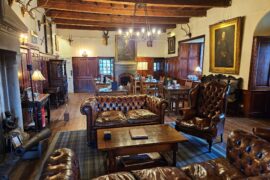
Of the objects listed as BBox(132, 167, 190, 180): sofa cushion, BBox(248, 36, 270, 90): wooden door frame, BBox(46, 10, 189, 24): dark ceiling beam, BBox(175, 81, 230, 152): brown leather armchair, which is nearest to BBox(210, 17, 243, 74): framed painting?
BBox(248, 36, 270, 90): wooden door frame

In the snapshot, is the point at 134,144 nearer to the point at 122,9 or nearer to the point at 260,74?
the point at 260,74

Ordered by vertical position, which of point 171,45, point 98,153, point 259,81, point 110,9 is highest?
point 110,9

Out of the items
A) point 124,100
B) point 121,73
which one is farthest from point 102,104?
point 121,73

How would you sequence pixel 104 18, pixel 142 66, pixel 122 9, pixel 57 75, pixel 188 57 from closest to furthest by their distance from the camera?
pixel 122 9, pixel 57 75, pixel 104 18, pixel 188 57, pixel 142 66

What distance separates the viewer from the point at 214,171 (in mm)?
1784

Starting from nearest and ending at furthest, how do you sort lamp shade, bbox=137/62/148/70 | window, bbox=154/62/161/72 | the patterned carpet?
the patterned carpet → lamp shade, bbox=137/62/148/70 → window, bbox=154/62/161/72

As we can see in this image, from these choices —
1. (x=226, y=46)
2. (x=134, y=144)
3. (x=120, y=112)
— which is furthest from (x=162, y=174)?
(x=226, y=46)

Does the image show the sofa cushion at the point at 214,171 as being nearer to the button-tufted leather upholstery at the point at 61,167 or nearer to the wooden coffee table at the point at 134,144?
the wooden coffee table at the point at 134,144

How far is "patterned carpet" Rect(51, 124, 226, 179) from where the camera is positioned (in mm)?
2711

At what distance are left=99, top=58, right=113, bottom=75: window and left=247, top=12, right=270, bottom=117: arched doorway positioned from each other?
7.29 meters

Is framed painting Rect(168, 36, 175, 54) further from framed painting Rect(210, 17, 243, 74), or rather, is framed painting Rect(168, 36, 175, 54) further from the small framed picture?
the small framed picture

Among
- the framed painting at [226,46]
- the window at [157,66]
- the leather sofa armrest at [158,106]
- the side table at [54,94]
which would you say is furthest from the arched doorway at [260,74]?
the window at [157,66]

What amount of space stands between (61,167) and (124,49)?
30.9 feet

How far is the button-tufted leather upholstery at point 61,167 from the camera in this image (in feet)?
4.00
